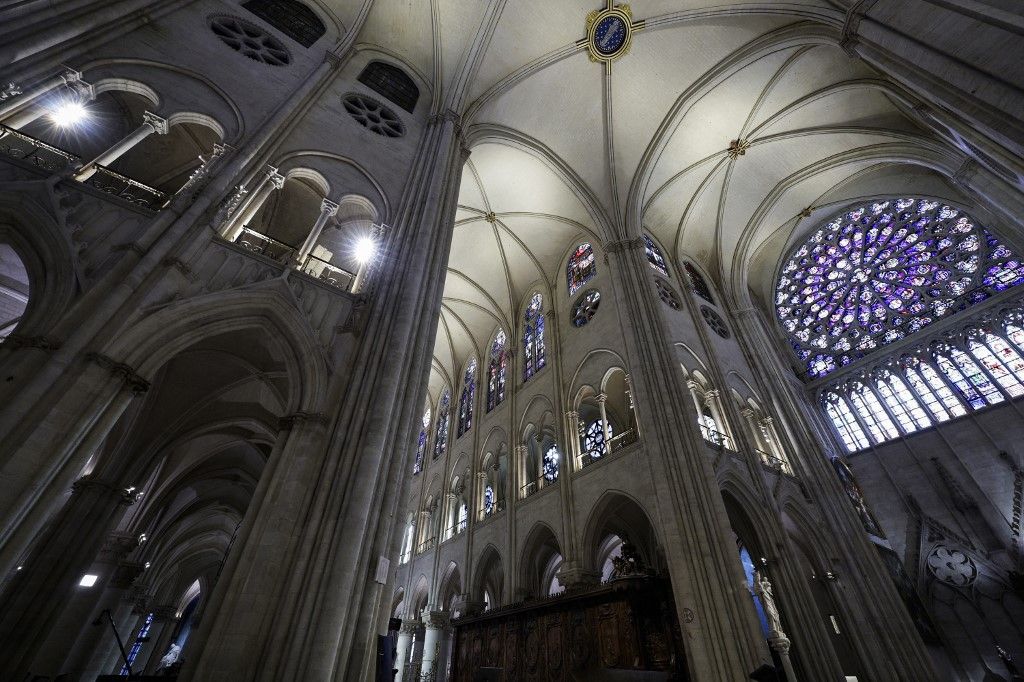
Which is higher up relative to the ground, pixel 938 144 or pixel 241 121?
pixel 938 144

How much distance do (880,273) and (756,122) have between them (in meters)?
7.61

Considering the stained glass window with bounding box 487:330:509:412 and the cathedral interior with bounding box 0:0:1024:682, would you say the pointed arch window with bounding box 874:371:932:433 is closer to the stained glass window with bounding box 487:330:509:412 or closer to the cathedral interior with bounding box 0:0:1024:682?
the cathedral interior with bounding box 0:0:1024:682

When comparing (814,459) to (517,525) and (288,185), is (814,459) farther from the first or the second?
(288,185)

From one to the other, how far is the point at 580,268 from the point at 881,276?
36.4 ft

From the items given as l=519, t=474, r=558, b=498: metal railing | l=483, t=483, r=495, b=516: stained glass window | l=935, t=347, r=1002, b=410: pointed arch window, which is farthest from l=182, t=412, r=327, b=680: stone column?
l=935, t=347, r=1002, b=410: pointed arch window

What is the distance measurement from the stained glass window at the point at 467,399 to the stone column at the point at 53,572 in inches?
426

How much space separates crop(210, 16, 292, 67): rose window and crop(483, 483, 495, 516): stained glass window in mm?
12757

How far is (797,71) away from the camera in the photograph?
41.1ft

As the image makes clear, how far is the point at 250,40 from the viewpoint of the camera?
8.97 m

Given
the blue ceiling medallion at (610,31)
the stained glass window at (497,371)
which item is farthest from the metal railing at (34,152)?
the stained glass window at (497,371)

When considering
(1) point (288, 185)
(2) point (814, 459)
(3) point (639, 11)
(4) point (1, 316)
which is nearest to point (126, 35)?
(1) point (288, 185)

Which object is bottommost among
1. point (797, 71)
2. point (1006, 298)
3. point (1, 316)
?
point (1, 316)

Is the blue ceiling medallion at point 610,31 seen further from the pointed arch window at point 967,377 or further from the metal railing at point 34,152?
the pointed arch window at point 967,377

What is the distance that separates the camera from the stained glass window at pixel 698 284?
54.2 ft
